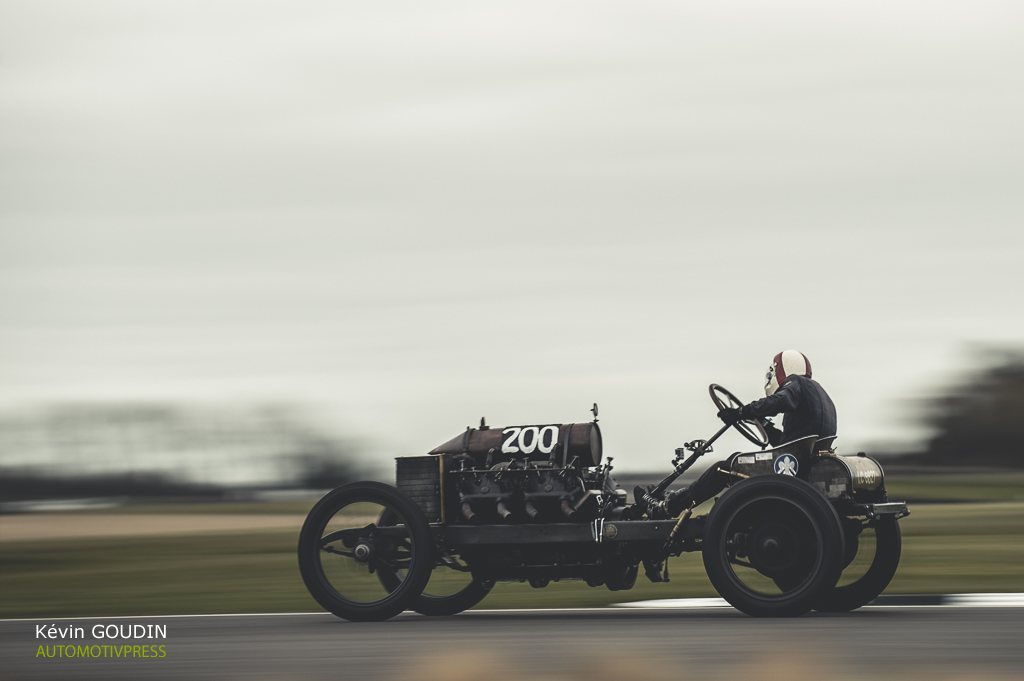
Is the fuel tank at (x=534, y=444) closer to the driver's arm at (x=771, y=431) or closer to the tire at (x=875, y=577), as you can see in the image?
the driver's arm at (x=771, y=431)

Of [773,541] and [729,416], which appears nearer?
[773,541]

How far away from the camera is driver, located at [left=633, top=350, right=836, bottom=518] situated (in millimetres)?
9836

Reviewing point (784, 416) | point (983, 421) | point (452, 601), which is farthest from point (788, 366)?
point (983, 421)

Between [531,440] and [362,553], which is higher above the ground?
[531,440]

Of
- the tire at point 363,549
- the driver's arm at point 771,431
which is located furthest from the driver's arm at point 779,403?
the tire at point 363,549

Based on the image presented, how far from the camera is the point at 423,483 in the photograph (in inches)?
417

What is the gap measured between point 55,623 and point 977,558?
11920mm

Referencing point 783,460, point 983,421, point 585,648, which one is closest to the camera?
point 585,648

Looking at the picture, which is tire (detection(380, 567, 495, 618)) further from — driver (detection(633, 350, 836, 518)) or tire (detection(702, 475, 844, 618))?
tire (detection(702, 475, 844, 618))

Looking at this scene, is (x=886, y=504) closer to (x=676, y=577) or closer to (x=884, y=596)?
(x=884, y=596)

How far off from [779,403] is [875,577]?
1.62 metres

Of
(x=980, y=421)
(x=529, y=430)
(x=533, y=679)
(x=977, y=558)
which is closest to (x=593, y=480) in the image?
(x=529, y=430)

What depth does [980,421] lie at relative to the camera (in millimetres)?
73812

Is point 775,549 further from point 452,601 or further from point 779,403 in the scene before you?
point 452,601
